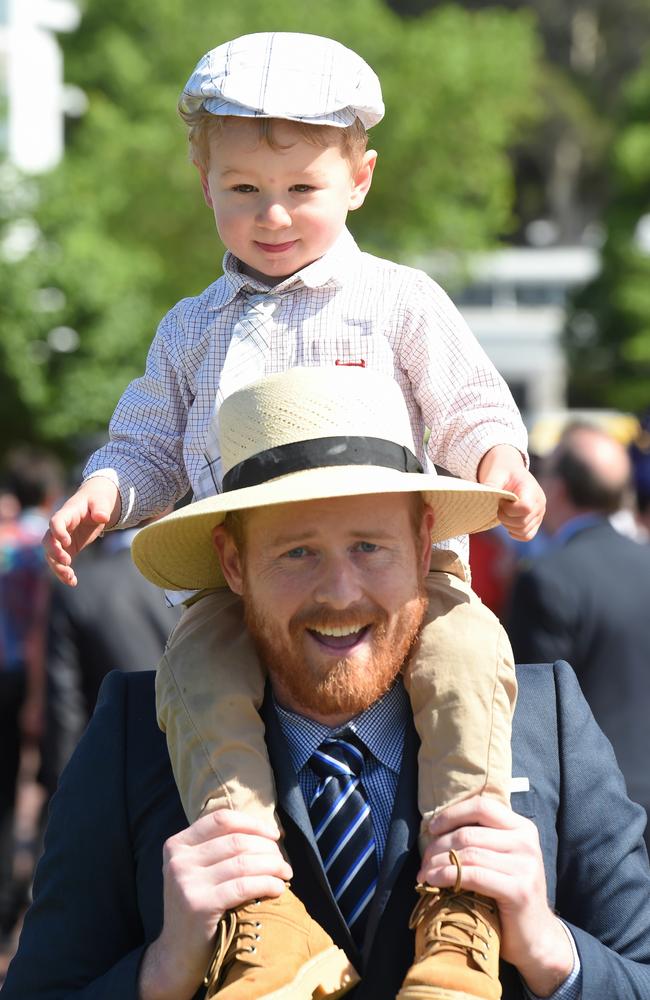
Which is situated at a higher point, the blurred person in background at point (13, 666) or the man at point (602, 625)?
the man at point (602, 625)

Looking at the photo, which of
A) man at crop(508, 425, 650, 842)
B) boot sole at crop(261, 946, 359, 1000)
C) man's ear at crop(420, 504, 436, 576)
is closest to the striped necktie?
boot sole at crop(261, 946, 359, 1000)

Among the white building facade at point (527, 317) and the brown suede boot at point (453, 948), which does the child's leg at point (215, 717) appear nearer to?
the brown suede boot at point (453, 948)

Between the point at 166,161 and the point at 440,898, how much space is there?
2439 cm

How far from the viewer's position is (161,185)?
85.3 ft

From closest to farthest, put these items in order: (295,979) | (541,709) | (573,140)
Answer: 1. (295,979)
2. (541,709)
3. (573,140)

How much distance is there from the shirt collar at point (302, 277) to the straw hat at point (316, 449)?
0.29 m

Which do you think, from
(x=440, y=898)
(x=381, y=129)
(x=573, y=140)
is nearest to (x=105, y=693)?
(x=440, y=898)

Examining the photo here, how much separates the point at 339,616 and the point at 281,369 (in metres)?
0.57

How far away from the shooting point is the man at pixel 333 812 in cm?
264

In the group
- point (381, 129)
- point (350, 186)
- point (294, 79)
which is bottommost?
point (350, 186)

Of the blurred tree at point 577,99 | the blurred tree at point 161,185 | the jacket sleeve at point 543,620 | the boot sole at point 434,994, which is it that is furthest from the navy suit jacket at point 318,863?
the blurred tree at point 577,99

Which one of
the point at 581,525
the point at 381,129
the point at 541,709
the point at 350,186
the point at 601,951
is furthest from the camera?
the point at 381,129

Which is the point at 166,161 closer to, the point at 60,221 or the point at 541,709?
the point at 60,221

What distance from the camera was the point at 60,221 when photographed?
24672mm
